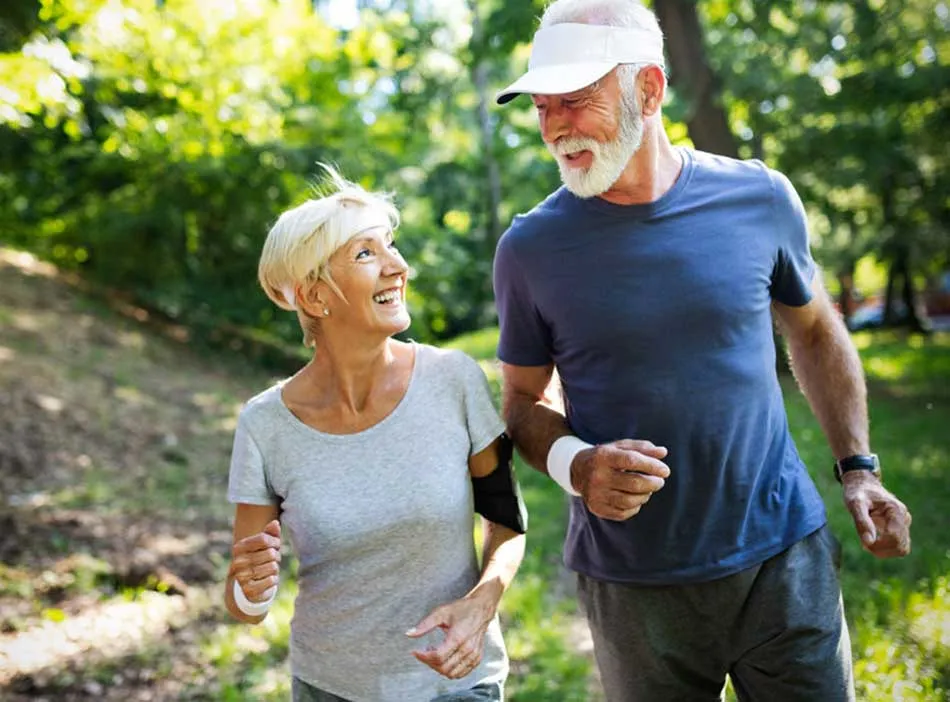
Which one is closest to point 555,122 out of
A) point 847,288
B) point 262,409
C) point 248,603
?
point 262,409

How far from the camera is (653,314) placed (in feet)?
8.39

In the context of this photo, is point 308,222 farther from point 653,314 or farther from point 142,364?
point 142,364

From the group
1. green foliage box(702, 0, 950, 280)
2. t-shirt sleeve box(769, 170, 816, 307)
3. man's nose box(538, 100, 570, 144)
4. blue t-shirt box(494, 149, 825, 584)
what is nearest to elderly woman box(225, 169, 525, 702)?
blue t-shirt box(494, 149, 825, 584)

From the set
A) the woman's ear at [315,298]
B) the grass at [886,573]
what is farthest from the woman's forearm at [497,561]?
the grass at [886,573]

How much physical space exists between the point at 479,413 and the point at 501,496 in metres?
0.23

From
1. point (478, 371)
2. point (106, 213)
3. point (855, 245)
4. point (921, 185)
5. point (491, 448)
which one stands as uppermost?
point (478, 371)

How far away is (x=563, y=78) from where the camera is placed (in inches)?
101

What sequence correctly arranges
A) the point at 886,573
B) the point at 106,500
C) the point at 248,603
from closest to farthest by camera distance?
the point at 248,603, the point at 886,573, the point at 106,500

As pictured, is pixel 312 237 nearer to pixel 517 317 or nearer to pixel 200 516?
pixel 517 317

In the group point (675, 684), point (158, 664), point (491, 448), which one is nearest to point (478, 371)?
point (491, 448)

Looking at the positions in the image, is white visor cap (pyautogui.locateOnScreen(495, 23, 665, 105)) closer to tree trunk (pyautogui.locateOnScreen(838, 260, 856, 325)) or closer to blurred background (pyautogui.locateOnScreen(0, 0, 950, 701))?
blurred background (pyautogui.locateOnScreen(0, 0, 950, 701))

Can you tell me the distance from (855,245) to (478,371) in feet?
88.7

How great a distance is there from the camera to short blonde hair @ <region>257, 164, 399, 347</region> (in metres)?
2.59

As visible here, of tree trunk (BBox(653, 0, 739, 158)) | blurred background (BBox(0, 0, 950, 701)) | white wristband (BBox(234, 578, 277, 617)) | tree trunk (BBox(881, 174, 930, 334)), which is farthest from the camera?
tree trunk (BBox(881, 174, 930, 334))
